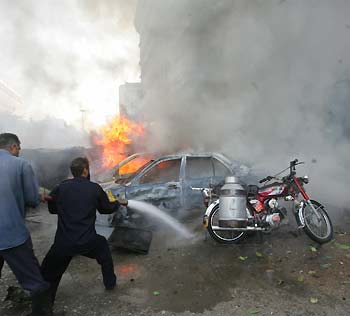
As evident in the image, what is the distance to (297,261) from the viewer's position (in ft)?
14.7

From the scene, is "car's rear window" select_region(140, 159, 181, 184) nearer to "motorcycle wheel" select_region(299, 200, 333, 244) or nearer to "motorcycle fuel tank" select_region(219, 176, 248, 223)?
"motorcycle fuel tank" select_region(219, 176, 248, 223)

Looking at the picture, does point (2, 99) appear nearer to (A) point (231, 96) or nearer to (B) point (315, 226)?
(A) point (231, 96)

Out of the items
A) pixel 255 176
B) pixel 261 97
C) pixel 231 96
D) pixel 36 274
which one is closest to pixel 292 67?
pixel 261 97

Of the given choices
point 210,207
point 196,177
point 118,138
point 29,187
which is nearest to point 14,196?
point 29,187

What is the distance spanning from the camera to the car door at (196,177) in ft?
20.9

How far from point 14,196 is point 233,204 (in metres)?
2.91

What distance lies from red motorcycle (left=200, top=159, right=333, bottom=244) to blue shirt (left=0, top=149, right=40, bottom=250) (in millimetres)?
2710

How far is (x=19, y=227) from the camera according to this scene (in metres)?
2.94

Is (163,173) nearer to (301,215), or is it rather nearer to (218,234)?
(218,234)

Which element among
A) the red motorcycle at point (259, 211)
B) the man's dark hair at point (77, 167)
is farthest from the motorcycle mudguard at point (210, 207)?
the man's dark hair at point (77, 167)

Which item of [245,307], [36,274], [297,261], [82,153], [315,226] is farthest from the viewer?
[82,153]

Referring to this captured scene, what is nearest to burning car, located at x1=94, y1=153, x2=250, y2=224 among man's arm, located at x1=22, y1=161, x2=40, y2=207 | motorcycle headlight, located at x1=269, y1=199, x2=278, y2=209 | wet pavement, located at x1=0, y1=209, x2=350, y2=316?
wet pavement, located at x1=0, y1=209, x2=350, y2=316

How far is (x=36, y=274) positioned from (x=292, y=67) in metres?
8.50

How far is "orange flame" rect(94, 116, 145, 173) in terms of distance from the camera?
1256 centimetres
